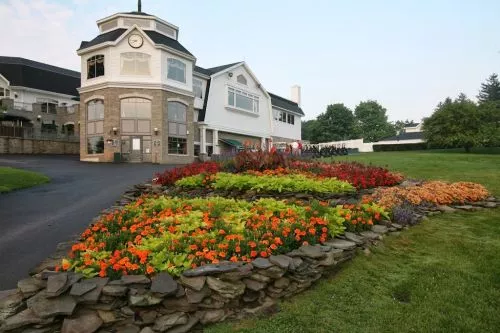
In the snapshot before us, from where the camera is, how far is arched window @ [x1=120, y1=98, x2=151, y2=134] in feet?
100

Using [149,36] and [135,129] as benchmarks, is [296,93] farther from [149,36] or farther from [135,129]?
[135,129]

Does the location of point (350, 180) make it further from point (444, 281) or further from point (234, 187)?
point (444, 281)

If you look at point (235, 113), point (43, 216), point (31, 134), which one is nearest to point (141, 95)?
point (235, 113)

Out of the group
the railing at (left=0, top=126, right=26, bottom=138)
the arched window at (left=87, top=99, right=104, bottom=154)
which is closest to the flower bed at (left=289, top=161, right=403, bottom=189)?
the arched window at (left=87, top=99, right=104, bottom=154)

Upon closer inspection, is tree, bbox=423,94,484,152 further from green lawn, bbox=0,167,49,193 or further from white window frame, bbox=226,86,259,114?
green lawn, bbox=0,167,49,193

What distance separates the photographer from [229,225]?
6043 millimetres

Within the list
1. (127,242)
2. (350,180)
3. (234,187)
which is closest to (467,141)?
(350,180)

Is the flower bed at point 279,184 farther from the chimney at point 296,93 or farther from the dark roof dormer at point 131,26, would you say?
the chimney at point 296,93

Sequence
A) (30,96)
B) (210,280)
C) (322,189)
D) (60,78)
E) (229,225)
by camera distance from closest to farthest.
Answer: (210,280) < (229,225) < (322,189) < (30,96) < (60,78)

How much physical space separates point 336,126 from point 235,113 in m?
37.3

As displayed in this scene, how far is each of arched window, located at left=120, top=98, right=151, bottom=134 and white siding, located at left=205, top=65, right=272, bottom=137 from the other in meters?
6.74

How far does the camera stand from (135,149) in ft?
101

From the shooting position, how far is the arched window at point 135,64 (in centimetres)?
3064

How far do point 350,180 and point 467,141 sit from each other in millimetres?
29170
